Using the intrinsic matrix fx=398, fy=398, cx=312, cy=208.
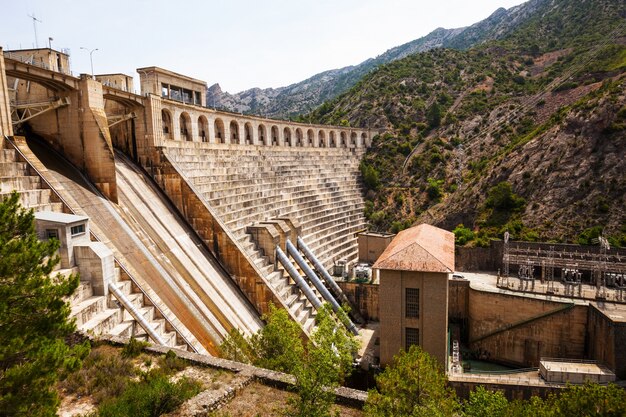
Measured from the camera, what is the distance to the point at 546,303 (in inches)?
1142

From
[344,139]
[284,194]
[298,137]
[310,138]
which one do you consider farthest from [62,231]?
[344,139]

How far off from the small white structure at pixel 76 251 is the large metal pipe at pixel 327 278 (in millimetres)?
18541

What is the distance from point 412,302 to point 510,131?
4551cm

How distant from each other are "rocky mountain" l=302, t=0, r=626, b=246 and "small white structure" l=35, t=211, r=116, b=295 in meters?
35.1

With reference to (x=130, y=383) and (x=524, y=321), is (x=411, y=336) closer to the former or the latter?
(x=524, y=321)

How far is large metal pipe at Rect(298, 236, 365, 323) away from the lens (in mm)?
33562

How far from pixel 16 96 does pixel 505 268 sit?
37289 millimetres

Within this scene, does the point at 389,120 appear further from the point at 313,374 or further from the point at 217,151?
the point at 313,374

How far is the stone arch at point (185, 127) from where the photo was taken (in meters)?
31.9

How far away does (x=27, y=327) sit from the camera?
8383 millimetres

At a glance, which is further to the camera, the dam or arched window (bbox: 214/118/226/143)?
arched window (bbox: 214/118/226/143)

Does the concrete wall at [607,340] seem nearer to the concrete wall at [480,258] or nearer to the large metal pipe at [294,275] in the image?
the concrete wall at [480,258]

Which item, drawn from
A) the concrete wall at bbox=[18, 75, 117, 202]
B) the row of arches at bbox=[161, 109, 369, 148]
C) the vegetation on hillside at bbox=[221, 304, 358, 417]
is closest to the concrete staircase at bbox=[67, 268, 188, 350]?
the vegetation on hillside at bbox=[221, 304, 358, 417]

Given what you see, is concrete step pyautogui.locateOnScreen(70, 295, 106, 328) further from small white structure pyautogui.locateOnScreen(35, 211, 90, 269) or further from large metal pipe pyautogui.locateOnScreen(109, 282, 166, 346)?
small white structure pyautogui.locateOnScreen(35, 211, 90, 269)
